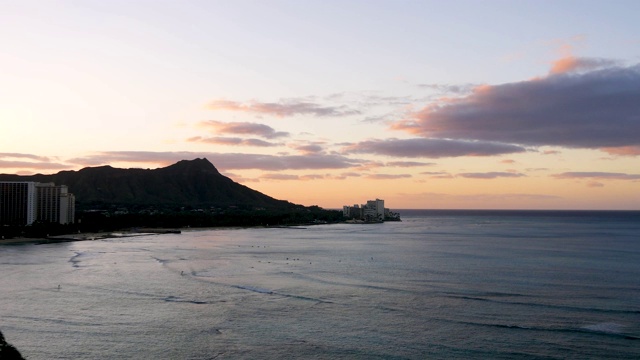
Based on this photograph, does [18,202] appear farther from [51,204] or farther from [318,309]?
[318,309]

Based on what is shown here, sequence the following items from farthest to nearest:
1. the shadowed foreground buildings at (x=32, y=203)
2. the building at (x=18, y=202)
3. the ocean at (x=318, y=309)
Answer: the shadowed foreground buildings at (x=32, y=203) < the building at (x=18, y=202) < the ocean at (x=318, y=309)

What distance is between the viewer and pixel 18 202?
18188 centimetres

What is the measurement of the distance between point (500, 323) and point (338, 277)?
27041 millimetres

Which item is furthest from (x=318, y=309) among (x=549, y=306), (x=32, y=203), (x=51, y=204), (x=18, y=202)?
(x=18, y=202)

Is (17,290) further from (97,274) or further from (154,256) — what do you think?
(154,256)

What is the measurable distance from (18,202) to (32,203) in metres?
4.80

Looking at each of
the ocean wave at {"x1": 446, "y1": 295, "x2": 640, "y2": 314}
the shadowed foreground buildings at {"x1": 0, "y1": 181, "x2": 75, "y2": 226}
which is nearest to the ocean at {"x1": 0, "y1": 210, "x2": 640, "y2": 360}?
the ocean wave at {"x1": 446, "y1": 295, "x2": 640, "y2": 314}

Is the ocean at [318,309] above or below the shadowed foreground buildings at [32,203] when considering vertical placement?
below

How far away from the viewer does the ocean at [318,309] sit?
117 ft

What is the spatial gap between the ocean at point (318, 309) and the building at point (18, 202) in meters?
107

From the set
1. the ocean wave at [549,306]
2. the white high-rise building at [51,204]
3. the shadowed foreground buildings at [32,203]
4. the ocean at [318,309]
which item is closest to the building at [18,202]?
the shadowed foreground buildings at [32,203]

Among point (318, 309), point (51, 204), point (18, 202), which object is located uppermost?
point (18, 202)

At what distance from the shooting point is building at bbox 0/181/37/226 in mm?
179500

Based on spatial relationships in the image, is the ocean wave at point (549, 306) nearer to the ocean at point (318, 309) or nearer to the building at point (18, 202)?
the ocean at point (318, 309)
